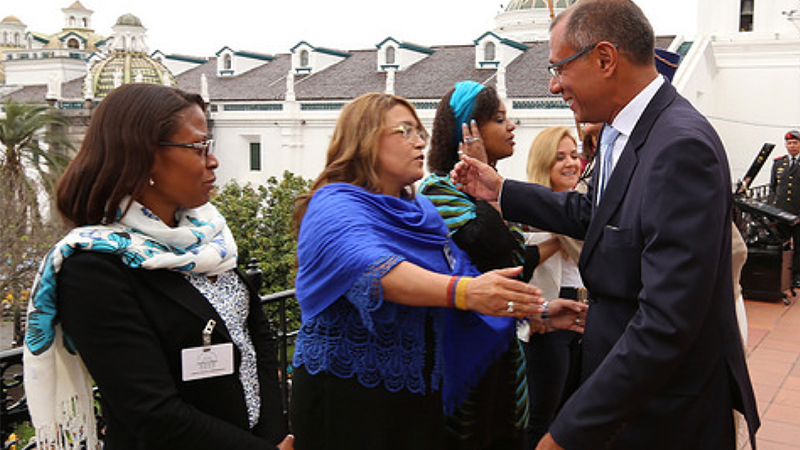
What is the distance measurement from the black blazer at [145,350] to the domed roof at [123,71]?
34.8m

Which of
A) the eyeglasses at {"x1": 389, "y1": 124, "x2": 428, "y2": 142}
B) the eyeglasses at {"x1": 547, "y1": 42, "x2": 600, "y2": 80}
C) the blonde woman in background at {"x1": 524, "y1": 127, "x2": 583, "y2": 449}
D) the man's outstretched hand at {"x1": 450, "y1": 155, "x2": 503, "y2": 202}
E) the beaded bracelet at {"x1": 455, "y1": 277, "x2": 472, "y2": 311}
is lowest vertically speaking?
the blonde woman in background at {"x1": 524, "y1": 127, "x2": 583, "y2": 449}

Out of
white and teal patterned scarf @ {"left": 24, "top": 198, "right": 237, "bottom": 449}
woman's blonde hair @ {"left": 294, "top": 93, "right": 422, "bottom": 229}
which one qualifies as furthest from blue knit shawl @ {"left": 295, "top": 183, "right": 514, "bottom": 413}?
white and teal patterned scarf @ {"left": 24, "top": 198, "right": 237, "bottom": 449}

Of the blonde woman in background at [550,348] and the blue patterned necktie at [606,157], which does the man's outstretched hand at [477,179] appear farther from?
the blonde woman in background at [550,348]

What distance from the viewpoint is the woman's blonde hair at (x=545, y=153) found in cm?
372

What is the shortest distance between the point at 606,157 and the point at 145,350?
1.26m

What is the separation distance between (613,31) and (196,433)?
137cm

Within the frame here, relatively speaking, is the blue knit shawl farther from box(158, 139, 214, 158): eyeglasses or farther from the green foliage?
the green foliage

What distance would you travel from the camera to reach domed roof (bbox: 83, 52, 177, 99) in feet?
115

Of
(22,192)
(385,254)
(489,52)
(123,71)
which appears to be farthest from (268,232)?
(123,71)

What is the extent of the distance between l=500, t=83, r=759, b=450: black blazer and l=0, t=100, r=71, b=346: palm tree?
15.8 m

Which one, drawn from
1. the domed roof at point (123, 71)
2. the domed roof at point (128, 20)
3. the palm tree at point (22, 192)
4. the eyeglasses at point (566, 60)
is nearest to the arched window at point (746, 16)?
the palm tree at point (22, 192)

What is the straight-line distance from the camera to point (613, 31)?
1814mm

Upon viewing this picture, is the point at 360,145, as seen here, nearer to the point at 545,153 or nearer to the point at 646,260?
the point at 646,260

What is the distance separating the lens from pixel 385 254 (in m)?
2.04
